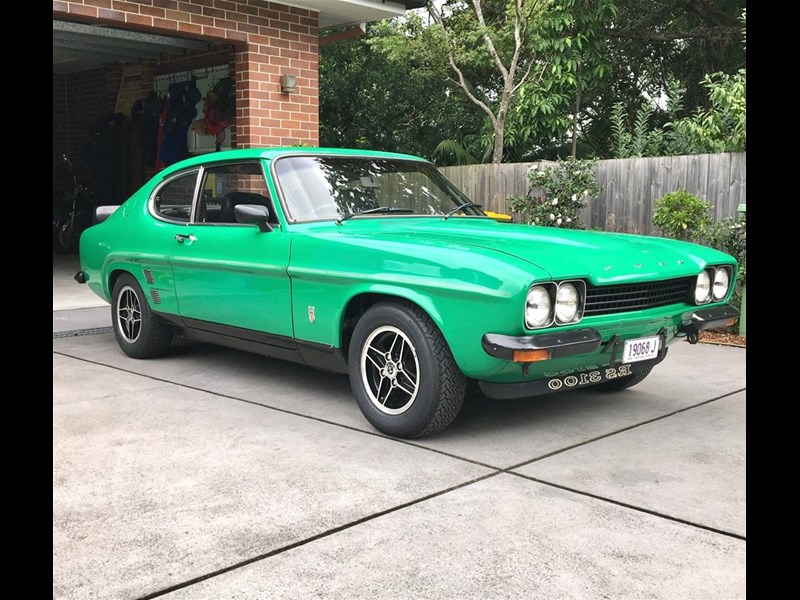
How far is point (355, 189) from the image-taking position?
5090 mm

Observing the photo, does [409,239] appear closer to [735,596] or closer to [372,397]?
[372,397]

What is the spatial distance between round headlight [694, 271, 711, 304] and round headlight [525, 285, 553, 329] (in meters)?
1.19

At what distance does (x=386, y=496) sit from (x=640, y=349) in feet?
5.44

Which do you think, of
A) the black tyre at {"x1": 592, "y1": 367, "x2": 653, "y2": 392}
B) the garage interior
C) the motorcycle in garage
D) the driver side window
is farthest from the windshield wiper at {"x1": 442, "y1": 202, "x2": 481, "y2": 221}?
the motorcycle in garage

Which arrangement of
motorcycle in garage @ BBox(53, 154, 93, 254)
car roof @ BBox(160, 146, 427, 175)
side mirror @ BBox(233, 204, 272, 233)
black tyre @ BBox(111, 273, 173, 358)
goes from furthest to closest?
1. motorcycle in garage @ BBox(53, 154, 93, 254)
2. black tyre @ BBox(111, 273, 173, 358)
3. car roof @ BBox(160, 146, 427, 175)
4. side mirror @ BBox(233, 204, 272, 233)

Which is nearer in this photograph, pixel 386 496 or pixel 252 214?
pixel 386 496

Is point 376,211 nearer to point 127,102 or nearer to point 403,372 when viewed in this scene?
point 403,372

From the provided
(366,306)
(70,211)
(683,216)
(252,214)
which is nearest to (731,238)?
(683,216)

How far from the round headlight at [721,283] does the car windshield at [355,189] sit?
1.63 m

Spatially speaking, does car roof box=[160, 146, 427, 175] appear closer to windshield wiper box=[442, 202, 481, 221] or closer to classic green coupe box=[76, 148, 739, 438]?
classic green coupe box=[76, 148, 739, 438]

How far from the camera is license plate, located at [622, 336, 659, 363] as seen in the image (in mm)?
4215

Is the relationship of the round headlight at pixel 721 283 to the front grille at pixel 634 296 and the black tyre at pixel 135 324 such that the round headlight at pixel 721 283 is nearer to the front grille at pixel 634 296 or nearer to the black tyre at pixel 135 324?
the front grille at pixel 634 296

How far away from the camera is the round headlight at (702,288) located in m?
4.57

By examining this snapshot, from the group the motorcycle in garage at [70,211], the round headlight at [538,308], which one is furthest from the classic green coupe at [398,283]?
the motorcycle in garage at [70,211]
